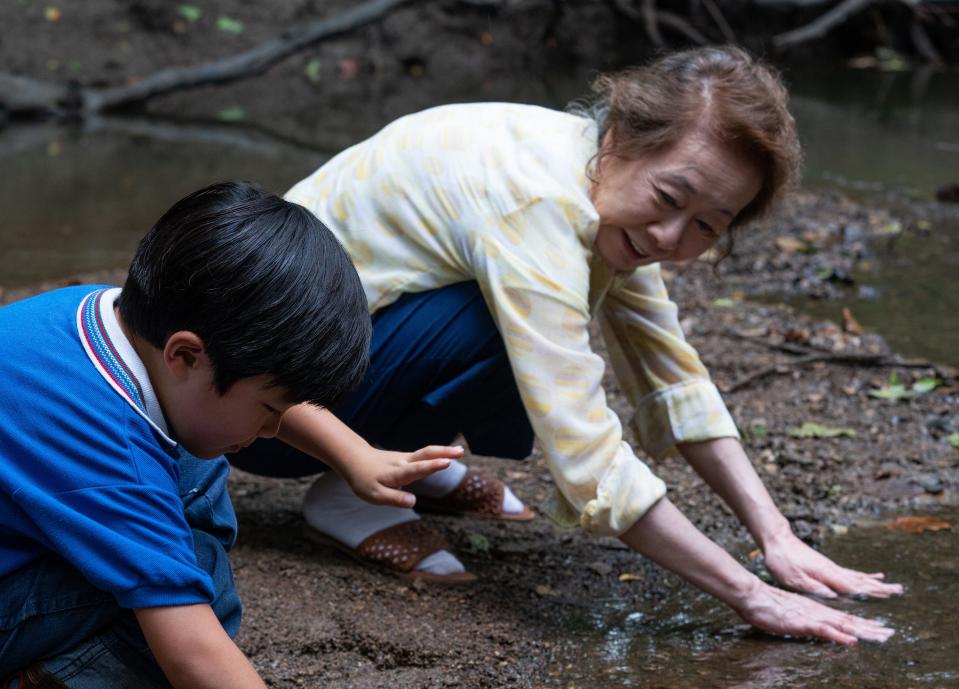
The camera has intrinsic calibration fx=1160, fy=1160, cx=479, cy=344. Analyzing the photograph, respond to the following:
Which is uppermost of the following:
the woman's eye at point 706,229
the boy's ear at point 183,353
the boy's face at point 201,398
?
the boy's ear at point 183,353

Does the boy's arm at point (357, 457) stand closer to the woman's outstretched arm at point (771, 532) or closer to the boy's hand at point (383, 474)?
the boy's hand at point (383, 474)

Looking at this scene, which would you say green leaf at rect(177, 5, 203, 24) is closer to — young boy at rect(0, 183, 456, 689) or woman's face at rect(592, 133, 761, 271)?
woman's face at rect(592, 133, 761, 271)

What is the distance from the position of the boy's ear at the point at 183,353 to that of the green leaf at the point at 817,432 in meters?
1.99

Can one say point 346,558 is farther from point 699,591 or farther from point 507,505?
point 699,591

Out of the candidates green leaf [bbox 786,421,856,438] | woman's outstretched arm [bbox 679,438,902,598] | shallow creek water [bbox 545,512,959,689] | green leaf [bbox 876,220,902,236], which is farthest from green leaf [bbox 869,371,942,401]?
green leaf [bbox 876,220,902,236]

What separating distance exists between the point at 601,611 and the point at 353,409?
2.05ft

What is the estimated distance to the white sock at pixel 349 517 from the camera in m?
2.34

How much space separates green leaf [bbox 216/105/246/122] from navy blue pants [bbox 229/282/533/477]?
6.27 meters

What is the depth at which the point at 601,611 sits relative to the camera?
2248 mm

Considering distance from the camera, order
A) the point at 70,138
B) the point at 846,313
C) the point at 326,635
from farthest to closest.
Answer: the point at 70,138 < the point at 846,313 < the point at 326,635

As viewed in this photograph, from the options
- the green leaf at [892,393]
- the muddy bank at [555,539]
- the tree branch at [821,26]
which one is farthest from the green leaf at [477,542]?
the tree branch at [821,26]

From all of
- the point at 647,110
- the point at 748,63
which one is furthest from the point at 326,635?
the point at 748,63

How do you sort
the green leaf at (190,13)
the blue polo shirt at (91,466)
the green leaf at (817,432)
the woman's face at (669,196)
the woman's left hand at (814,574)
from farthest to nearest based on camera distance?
the green leaf at (190,13) → the green leaf at (817,432) → the woman's left hand at (814,574) → the woman's face at (669,196) → the blue polo shirt at (91,466)

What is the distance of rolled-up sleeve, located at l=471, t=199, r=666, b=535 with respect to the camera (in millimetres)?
2029
